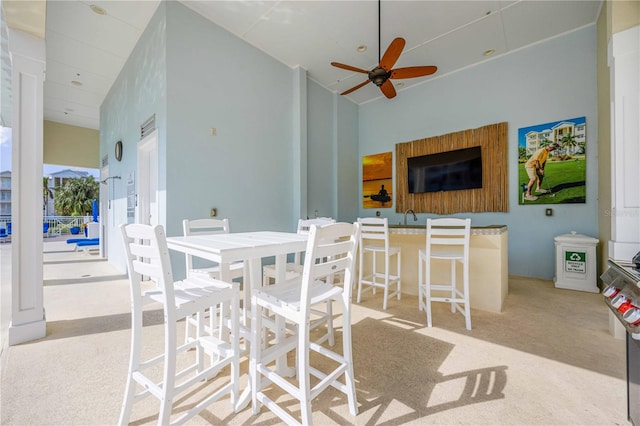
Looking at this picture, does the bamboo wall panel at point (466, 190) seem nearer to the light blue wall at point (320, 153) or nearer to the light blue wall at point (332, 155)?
the light blue wall at point (332, 155)

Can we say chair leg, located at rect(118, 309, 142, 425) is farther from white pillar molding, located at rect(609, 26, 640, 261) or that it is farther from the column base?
white pillar molding, located at rect(609, 26, 640, 261)

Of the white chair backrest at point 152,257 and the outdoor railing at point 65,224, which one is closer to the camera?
the white chair backrest at point 152,257

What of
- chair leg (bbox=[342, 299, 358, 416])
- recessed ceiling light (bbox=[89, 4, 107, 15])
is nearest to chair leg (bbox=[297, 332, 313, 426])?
chair leg (bbox=[342, 299, 358, 416])

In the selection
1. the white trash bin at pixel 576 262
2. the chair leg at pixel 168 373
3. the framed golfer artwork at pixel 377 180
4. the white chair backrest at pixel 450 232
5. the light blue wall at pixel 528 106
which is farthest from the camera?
the framed golfer artwork at pixel 377 180

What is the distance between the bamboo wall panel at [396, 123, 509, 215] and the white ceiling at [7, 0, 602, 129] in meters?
1.28

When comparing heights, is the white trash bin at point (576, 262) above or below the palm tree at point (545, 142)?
below

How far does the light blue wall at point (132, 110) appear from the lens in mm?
3227

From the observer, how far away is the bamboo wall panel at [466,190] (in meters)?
4.38

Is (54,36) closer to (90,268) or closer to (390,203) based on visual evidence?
(90,268)

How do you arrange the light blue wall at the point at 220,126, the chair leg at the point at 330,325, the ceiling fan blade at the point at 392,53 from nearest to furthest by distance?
1. the chair leg at the point at 330,325
2. the ceiling fan blade at the point at 392,53
3. the light blue wall at the point at 220,126

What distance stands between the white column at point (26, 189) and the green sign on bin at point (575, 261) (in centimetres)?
594

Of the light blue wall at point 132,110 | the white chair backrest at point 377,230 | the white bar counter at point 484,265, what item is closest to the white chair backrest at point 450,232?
the white bar counter at point 484,265

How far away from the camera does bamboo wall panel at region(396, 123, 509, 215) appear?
4375 millimetres

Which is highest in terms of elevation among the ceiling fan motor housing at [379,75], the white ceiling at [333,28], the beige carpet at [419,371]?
the white ceiling at [333,28]
